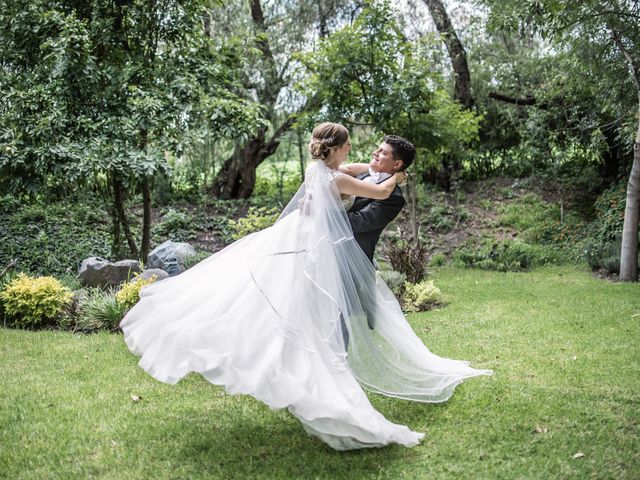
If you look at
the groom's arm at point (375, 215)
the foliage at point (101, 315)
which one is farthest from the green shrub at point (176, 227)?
the groom's arm at point (375, 215)

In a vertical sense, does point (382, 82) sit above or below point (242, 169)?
above

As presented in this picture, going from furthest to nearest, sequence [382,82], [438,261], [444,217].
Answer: [444,217] < [438,261] < [382,82]

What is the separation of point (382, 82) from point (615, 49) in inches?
142

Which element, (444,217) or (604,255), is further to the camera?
(444,217)

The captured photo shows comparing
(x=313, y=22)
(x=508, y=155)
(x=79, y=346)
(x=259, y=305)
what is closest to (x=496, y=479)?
(x=259, y=305)

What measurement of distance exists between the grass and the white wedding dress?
0.83 feet

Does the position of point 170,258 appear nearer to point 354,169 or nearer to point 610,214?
point 354,169

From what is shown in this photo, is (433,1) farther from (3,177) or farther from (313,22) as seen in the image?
(3,177)

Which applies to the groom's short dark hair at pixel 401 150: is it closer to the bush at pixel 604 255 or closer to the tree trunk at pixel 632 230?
the tree trunk at pixel 632 230

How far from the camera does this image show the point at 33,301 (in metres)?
6.87

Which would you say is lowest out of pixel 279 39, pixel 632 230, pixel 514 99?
pixel 632 230

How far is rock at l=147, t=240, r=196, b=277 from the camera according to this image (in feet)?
27.0

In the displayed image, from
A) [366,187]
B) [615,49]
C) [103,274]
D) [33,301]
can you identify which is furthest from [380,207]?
[615,49]

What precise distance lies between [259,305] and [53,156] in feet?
16.2
